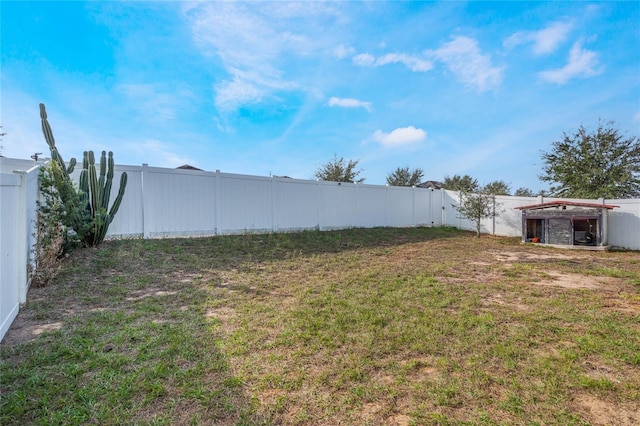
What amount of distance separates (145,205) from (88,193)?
3.92 ft

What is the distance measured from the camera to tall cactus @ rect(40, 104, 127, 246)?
5.06 meters

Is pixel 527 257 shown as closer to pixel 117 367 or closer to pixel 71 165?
pixel 117 367

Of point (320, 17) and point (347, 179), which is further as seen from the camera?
point (347, 179)

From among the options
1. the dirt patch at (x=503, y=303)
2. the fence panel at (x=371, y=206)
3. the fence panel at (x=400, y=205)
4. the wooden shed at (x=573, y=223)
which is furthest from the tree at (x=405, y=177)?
the dirt patch at (x=503, y=303)

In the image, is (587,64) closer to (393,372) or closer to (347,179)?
(393,372)

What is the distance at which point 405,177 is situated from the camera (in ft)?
80.6

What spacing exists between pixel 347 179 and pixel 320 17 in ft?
40.0

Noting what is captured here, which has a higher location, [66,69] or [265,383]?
[66,69]

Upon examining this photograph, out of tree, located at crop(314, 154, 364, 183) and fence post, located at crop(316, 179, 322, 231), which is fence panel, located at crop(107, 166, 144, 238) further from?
tree, located at crop(314, 154, 364, 183)

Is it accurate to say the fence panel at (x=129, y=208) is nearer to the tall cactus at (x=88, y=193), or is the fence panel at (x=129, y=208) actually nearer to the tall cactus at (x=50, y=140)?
the tall cactus at (x=88, y=193)

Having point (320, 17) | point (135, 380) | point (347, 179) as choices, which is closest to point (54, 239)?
point (135, 380)

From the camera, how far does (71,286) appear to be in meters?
3.88

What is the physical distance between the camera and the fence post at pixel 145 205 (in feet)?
22.2

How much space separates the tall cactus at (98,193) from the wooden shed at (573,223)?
11624 mm
